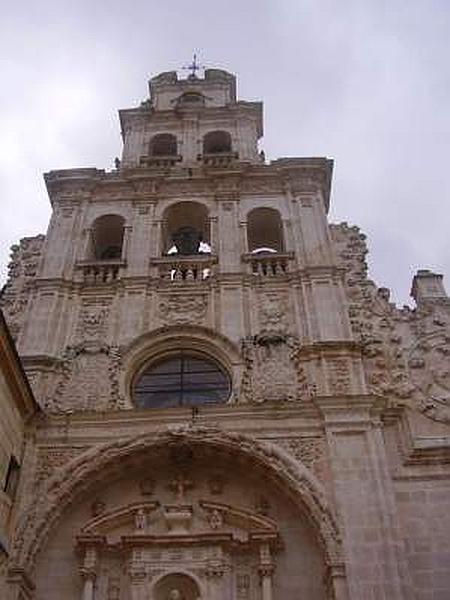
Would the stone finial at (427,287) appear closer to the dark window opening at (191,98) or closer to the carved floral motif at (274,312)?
the carved floral motif at (274,312)

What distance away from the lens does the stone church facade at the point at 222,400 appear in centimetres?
1166

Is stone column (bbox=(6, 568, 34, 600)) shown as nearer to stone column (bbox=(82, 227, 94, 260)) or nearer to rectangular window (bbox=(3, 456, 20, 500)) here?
rectangular window (bbox=(3, 456, 20, 500))

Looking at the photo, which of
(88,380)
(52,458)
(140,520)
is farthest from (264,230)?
(140,520)

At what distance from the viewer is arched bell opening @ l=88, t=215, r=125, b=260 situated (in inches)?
710

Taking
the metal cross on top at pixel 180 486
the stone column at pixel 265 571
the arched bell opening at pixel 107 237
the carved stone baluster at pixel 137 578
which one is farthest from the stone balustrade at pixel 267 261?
the carved stone baluster at pixel 137 578

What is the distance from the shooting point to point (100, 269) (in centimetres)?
1661

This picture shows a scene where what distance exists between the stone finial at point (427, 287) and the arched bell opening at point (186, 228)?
489cm

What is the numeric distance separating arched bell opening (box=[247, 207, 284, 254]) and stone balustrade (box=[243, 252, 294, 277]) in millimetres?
1129

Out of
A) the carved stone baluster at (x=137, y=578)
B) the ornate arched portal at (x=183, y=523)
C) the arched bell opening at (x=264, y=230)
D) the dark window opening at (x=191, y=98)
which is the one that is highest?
the dark window opening at (x=191, y=98)

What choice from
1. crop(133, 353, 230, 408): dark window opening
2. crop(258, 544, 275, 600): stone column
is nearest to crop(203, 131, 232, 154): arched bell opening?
crop(133, 353, 230, 408): dark window opening

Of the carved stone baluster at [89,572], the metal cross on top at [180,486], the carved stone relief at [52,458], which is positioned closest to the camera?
the carved stone baluster at [89,572]

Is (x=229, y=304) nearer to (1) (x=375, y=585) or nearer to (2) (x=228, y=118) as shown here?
(1) (x=375, y=585)

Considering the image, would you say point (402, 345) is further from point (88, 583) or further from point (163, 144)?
point (163, 144)

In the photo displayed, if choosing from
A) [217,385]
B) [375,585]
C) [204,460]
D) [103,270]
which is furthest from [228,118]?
[375,585]
